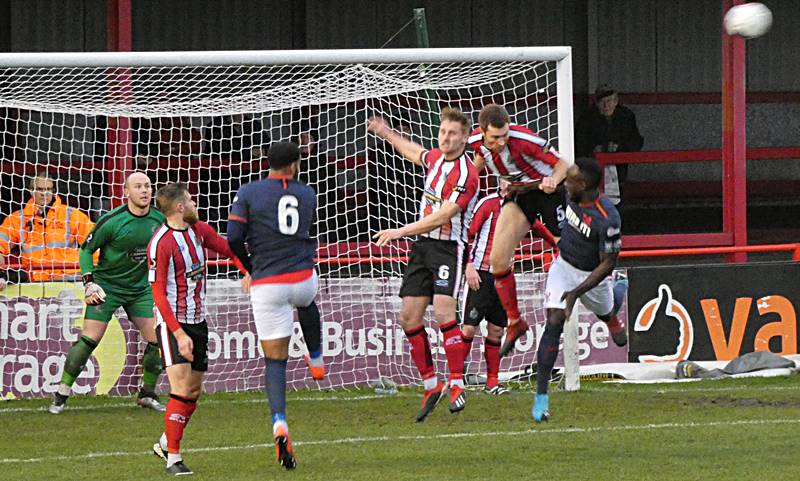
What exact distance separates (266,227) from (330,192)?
633 cm

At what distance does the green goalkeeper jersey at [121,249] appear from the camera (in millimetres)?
11883

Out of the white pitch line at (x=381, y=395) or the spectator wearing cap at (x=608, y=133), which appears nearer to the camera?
the white pitch line at (x=381, y=395)

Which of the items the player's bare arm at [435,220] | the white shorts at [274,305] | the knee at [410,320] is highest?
the player's bare arm at [435,220]

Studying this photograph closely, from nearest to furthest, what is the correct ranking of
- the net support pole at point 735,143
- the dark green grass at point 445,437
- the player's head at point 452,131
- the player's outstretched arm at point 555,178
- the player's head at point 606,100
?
the dark green grass at point 445,437 → the player's head at point 452,131 → the player's outstretched arm at point 555,178 → the net support pole at point 735,143 → the player's head at point 606,100

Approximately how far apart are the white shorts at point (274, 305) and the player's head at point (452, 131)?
6.92 ft

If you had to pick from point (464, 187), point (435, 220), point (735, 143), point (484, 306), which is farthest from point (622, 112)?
point (435, 220)

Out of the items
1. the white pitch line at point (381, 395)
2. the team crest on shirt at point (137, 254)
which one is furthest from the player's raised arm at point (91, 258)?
the white pitch line at point (381, 395)

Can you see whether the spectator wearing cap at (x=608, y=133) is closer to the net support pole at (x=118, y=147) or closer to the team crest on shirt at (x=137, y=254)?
the net support pole at (x=118, y=147)

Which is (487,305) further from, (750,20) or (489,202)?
(750,20)

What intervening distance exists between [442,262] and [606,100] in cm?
809

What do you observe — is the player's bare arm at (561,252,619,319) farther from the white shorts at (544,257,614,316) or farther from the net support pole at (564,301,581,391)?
the net support pole at (564,301,581,391)

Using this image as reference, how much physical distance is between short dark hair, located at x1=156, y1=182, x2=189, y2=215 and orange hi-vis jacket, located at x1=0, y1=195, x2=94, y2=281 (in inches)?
198

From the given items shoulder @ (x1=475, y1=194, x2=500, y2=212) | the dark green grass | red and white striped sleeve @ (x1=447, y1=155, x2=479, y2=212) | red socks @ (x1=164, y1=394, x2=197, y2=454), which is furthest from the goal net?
red socks @ (x1=164, y1=394, x2=197, y2=454)

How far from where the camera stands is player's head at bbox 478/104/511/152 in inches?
418
